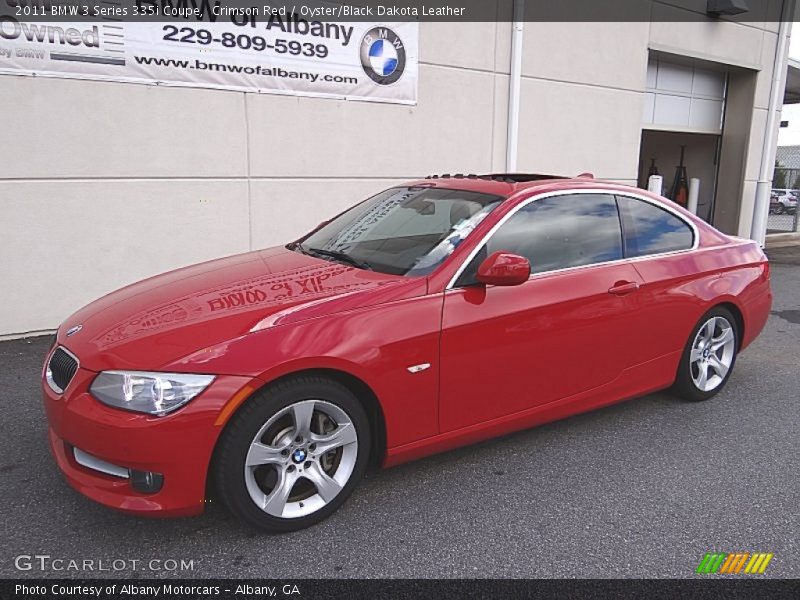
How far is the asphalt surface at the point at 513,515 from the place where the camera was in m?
2.53

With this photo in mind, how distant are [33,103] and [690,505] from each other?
235 inches

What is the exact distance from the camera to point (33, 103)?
546cm

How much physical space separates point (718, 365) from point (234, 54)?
527cm

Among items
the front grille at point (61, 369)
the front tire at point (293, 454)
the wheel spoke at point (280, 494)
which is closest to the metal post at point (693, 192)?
the front tire at point (293, 454)

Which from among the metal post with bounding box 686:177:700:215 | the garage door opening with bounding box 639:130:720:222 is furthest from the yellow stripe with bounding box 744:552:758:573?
the garage door opening with bounding box 639:130:720:222

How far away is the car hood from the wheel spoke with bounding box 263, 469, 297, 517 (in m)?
0.66

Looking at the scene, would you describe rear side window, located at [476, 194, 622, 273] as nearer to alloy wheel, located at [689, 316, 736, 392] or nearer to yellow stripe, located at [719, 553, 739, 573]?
alloy wheel, located at [689, 316, 736, 392]

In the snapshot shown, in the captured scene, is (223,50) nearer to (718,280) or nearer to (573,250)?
(573,250)

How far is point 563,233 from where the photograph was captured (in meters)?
3.58

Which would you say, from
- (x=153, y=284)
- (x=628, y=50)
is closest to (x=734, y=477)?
(x=153, y=284)

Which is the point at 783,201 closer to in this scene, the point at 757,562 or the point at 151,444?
the point at 757,562

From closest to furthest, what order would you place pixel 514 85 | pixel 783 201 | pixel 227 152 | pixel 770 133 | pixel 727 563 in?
pixel 727 563
pixel 227 152
pixel 514 85
pixel 770 133
pixel 783 201

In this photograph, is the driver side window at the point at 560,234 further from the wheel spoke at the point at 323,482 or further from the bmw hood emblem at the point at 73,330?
the bmw hood emblem at the point at 73,330

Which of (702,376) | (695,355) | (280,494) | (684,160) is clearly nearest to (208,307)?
(280,494)
